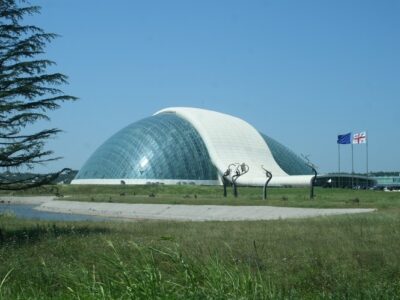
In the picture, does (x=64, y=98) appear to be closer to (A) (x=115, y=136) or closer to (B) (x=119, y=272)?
(B) (x=119, y=272)

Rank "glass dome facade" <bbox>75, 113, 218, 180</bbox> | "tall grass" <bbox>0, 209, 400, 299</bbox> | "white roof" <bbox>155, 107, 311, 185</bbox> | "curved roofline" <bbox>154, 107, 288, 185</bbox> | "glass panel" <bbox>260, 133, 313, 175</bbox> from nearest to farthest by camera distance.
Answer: "tall grass" <bbox>0, 209, 400, 299</bbox> → "glass dome facade" <bbox>75, 113, 218, 180</bbox> → "white roof" <bbox>155, 107, 311, 185</bbox> → "curved roofline" <bbox>154, 107, 288, 185</bbox> → "glass panel" <bbox>260, 133, 313, 175</bbox>

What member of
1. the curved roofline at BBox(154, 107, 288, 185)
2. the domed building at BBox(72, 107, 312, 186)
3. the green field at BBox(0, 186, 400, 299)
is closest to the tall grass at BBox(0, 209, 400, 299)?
the green field at BBox(0, 186, 400, 299)

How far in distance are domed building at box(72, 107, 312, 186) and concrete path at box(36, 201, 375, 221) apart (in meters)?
31.0

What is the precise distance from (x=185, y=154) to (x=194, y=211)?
145 feet

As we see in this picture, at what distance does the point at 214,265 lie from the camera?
6.93 meters

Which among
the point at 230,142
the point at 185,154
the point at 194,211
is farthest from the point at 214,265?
the point at 230,142

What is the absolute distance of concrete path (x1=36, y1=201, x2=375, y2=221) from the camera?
33969mm

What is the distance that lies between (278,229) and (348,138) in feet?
222

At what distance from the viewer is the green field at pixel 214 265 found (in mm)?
6602

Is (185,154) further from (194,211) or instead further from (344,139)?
(194,211)

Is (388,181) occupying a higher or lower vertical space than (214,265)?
higher

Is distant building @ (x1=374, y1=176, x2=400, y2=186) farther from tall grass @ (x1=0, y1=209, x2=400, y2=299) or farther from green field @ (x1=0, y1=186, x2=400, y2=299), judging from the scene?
tall grass @ (x1=0, y1=209, x2=400, y2=299)

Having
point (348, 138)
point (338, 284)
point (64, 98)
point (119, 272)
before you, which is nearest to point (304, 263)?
point (338, 284)

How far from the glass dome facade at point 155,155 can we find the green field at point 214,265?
209 feet
